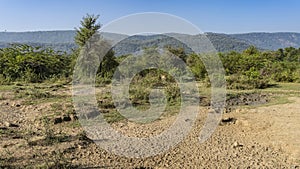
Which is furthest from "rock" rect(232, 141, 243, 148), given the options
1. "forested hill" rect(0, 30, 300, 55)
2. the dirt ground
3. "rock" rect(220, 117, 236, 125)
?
"forested hill" rect(0, 30, 300, 55)

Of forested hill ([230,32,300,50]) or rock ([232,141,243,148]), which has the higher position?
forested hill ([230,32,300,50])

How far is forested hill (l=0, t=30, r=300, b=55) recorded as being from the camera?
15.9 meters

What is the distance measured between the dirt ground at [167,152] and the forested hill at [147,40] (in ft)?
15.0

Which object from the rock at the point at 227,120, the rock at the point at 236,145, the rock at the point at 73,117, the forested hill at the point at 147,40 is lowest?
the rock at the point at 236,145

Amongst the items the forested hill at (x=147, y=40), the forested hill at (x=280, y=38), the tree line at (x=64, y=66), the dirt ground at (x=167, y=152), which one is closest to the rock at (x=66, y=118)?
the dirt ground at (x=167, y=152)

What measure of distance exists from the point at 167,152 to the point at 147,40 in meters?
13.2

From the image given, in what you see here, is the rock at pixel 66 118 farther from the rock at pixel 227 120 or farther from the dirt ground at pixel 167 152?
the rock at pixel 227 120

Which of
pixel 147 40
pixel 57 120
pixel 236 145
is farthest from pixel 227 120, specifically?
pixel 147 40

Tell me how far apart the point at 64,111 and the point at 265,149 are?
396 centimetres

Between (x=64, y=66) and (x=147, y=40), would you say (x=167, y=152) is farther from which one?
(x=147, y=40)

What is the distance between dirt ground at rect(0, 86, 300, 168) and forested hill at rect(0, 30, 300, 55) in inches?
180

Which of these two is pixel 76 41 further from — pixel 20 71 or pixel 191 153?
pixel 191 153

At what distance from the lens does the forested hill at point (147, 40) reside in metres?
15.9

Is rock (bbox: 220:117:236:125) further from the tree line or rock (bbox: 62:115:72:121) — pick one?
the tree line
